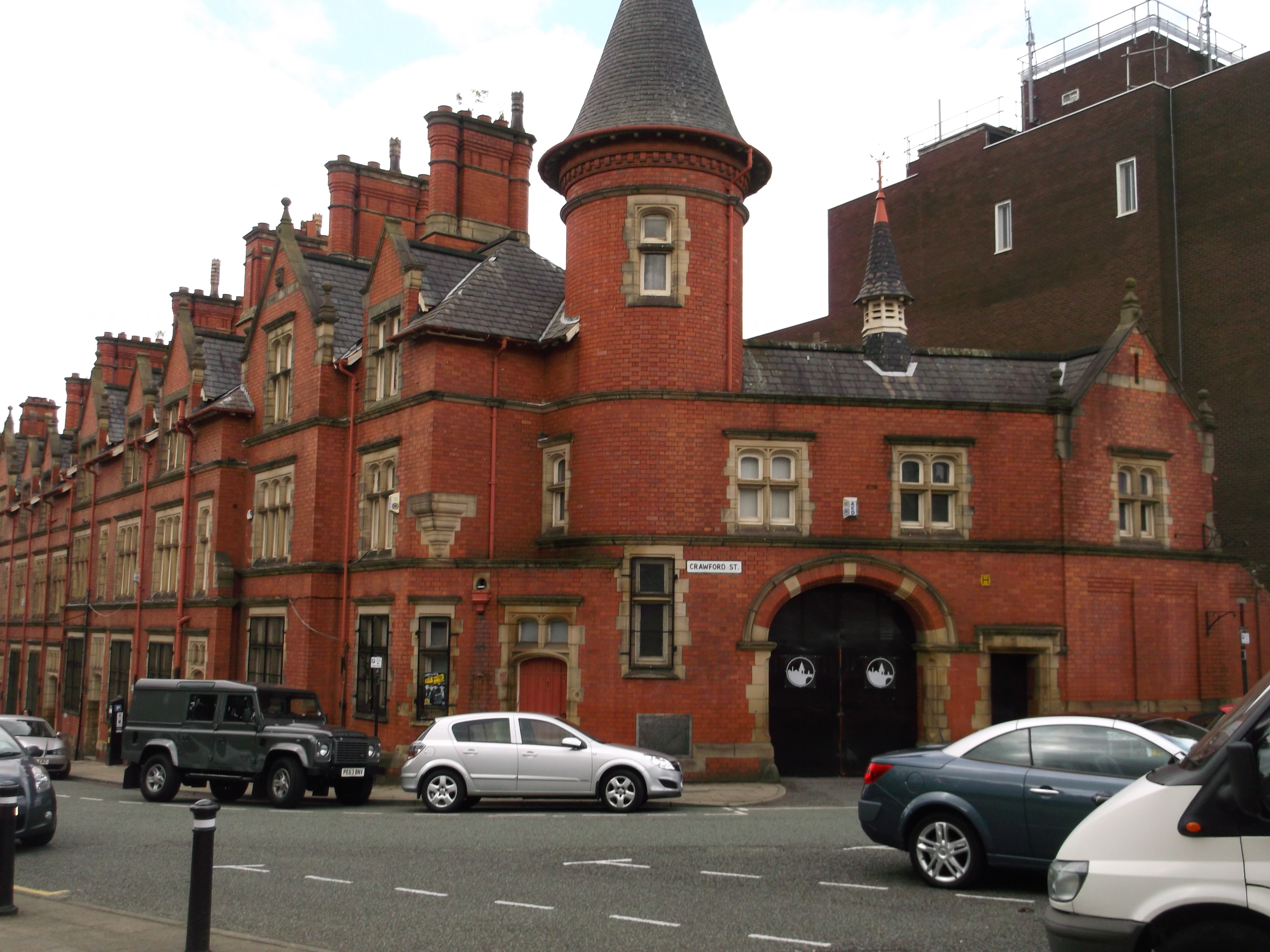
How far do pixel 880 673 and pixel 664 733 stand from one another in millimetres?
4237

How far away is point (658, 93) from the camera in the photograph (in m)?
22.8

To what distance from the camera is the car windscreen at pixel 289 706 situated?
19.3m

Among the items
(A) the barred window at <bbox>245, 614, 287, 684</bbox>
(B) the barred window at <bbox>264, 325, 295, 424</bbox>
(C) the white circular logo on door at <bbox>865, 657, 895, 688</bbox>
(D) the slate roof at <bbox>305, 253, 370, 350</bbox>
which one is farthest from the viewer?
(B) the barred window at <bbox>264, 325, 295, 424</bbox>

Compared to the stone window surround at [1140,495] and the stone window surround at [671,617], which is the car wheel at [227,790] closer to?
the stone window surround at [671,617]

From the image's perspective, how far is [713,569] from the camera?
2133 cm

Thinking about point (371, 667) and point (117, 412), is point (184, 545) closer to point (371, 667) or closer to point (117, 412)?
point (371, 667)

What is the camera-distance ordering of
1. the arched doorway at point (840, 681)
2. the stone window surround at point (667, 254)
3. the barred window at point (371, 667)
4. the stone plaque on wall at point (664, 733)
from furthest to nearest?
the barred window at point (371, 667) → the stone window surround at point (667, 254) → the arched doorway at point (840, 681) → the stone plaque on wall at point (664, 733)

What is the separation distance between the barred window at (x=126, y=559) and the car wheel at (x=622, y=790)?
22429 mm

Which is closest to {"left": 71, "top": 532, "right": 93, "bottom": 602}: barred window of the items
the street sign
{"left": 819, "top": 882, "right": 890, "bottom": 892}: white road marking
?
the street sign

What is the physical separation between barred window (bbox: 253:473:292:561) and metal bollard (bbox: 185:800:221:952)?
19475 mm

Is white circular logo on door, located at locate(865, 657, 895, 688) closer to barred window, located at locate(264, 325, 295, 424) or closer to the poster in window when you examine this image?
the poster in window

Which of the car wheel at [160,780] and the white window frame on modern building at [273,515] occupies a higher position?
the white window frame on modern building at [273,515]

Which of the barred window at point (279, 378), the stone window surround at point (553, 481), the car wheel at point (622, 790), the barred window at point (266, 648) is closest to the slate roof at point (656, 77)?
the stone window surround at point (553, 481)

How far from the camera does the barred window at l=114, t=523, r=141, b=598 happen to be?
35.5 meters
